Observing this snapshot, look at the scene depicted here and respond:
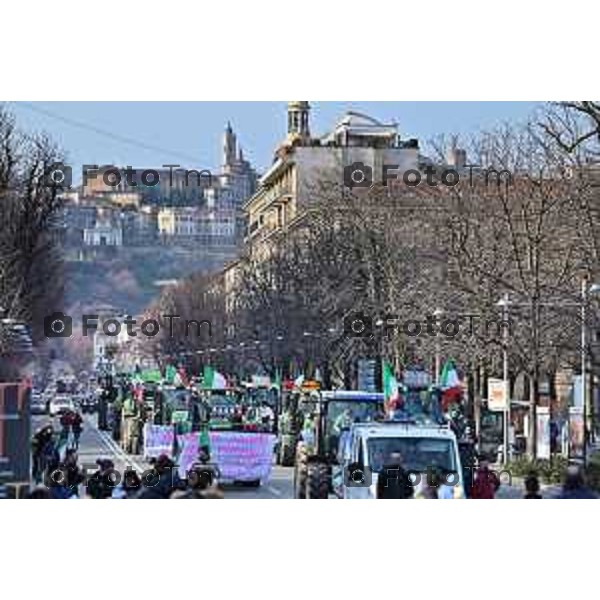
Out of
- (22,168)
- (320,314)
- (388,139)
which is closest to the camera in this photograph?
(388,139)

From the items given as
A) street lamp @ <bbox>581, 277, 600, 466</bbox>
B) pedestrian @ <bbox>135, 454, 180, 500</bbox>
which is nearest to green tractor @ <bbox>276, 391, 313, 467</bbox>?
pedestrian @ <bbox>135, 454, 180, 500</bbox>

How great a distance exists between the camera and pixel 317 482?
21.3 m

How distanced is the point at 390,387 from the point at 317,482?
5.62 meters

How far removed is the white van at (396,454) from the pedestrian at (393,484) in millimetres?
96

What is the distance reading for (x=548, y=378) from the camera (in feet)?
104

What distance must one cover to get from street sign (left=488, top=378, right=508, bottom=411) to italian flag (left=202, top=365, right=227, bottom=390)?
16.0 ft

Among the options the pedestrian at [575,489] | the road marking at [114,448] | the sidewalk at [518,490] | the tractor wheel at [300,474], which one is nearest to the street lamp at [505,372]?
the sidewalk at [518,490]

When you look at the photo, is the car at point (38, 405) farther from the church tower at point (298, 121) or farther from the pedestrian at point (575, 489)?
the pedestrian at point (575, 489)

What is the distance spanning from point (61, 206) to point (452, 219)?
6269mm
